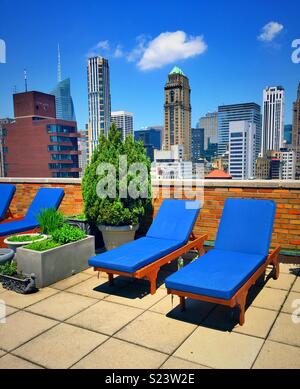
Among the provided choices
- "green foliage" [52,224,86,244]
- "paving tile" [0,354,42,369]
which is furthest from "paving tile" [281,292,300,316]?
"green foliage" [52,224,86,244]

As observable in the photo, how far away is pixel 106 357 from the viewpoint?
11.5ft

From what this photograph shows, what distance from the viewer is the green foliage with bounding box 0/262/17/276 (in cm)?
568

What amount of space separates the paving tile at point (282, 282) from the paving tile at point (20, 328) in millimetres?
3542

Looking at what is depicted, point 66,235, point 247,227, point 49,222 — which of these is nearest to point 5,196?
point 49,222

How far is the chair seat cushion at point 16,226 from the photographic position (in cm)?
721

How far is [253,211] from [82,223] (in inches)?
144

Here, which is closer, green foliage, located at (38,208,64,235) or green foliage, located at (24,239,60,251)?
green foliage, located at (24,239,60,251)

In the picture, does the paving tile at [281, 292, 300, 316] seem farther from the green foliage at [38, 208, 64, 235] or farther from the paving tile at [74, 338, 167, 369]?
the green foliage at [38, 208, 64, 235]

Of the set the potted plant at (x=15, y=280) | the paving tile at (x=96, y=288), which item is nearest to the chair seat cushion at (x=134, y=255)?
the paving tile at (x=96, y=288)

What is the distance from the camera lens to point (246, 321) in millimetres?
4285

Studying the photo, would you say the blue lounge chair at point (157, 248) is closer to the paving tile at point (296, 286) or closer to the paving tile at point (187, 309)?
the paving tile at point (187, 309)

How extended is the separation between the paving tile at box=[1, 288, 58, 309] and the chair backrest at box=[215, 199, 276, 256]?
9.70 ft
